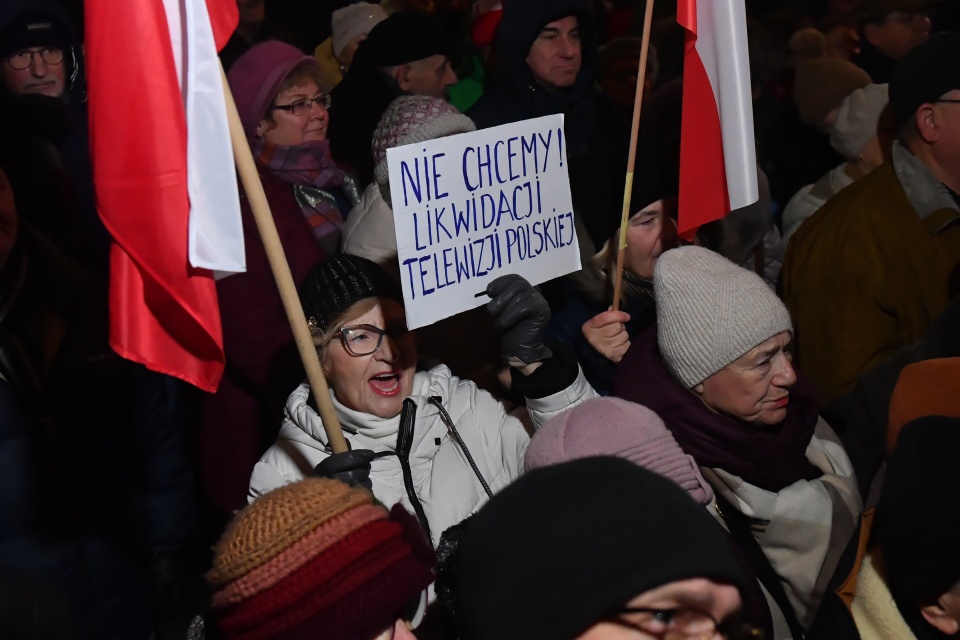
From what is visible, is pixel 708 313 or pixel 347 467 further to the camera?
pixel 708 313

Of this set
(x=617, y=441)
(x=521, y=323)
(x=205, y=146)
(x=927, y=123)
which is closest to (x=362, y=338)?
(x=521, y=323)

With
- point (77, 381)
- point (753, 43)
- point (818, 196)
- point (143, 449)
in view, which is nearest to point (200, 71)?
point (77, 381)

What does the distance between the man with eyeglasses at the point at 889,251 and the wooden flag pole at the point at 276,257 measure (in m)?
2.10

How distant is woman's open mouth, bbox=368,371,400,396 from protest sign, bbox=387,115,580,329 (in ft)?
0.69

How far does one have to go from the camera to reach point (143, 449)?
3.56 metres

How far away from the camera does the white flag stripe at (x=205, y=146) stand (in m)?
2.48

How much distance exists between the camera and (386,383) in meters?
2.96

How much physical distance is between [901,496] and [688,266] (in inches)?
42.1

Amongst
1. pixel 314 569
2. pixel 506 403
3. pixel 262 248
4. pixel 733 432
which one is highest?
pixel 262 248

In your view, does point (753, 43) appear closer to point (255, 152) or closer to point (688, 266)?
point (255, 152)

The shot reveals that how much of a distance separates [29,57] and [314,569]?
3.32 meters

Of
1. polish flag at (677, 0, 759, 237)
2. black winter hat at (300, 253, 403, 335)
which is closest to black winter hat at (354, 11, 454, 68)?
polish flag at (677, 0, 759, 237)

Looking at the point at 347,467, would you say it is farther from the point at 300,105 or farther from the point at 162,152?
the point at 300,105

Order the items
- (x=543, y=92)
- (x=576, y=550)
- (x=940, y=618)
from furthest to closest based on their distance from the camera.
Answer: (x=543, y=92)
(x=940, y=618)
(x=576, y=550)
